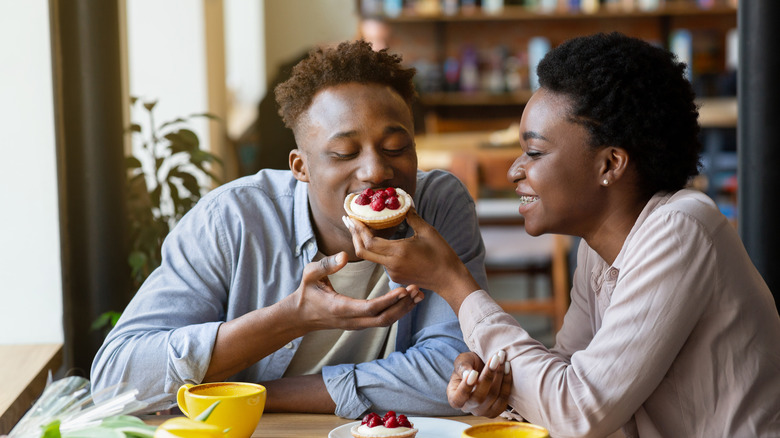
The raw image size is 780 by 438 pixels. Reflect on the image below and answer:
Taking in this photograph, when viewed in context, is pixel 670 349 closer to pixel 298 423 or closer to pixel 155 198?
pixel 298 423

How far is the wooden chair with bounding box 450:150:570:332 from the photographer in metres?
4.36

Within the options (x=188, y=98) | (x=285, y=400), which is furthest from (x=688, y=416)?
(x=188, y=98)

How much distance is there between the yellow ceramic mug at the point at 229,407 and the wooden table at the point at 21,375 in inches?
19.2

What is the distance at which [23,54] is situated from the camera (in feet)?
6.93

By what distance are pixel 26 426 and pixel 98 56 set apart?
1473 mm

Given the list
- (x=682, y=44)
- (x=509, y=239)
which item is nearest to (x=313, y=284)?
(x=509, y=239)

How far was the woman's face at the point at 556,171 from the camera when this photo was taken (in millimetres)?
1493

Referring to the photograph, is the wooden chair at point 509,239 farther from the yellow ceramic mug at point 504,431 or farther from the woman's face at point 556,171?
the yellow ceramic mug at point 504,431

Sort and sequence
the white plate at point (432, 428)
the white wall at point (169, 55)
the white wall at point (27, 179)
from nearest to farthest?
the white plate at point (432, 428) < the white wall at point (27, 179) < the white wall at point (169, 55)

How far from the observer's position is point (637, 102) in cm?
144

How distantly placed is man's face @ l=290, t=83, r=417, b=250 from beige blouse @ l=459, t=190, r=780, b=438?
0.35 meters

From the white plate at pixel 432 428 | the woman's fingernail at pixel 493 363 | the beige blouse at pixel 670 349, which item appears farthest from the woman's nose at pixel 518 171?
the white plate at pixel 432 428

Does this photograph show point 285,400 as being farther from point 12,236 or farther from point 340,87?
point 12,236

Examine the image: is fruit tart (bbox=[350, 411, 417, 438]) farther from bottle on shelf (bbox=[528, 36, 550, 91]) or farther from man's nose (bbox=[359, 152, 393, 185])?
bottle on shelf (bbox=[528, 36, 550, 91])
